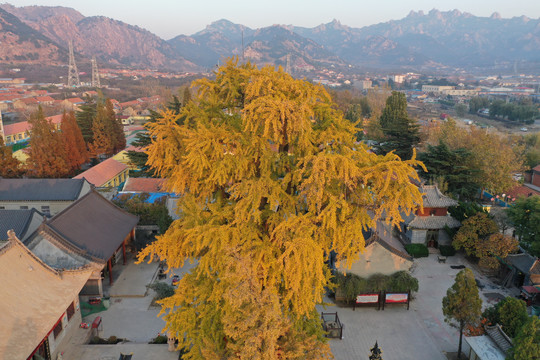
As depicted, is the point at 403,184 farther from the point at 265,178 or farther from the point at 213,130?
the point at 213,130

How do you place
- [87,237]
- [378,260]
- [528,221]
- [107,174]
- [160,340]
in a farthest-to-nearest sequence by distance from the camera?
[107,174] < [528,221] < [87,237] < [378,260] < [160,340]

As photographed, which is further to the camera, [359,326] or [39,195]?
[39,195]

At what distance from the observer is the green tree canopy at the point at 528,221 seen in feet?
59.7

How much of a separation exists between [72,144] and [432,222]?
98.6 feet

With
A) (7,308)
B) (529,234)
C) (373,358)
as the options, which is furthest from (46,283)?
(529,234)

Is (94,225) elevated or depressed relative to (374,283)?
elevated

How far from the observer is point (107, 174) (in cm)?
3133

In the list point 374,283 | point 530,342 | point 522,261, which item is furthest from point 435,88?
point 530,342

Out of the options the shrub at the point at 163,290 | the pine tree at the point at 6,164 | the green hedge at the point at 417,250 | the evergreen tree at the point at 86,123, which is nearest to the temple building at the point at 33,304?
the shrub at the point at 163,290

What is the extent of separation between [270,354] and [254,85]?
6.14 m

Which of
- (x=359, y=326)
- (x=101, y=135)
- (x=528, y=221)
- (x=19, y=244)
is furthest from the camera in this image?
(x=101, y=135)

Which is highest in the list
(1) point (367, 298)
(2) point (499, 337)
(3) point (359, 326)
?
(2) point (499, 337)

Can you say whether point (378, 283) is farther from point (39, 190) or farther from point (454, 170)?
point (39, 190)

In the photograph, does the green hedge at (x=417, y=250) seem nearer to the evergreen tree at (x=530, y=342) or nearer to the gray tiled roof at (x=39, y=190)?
the evergreen tree at (x=530, y=342)
